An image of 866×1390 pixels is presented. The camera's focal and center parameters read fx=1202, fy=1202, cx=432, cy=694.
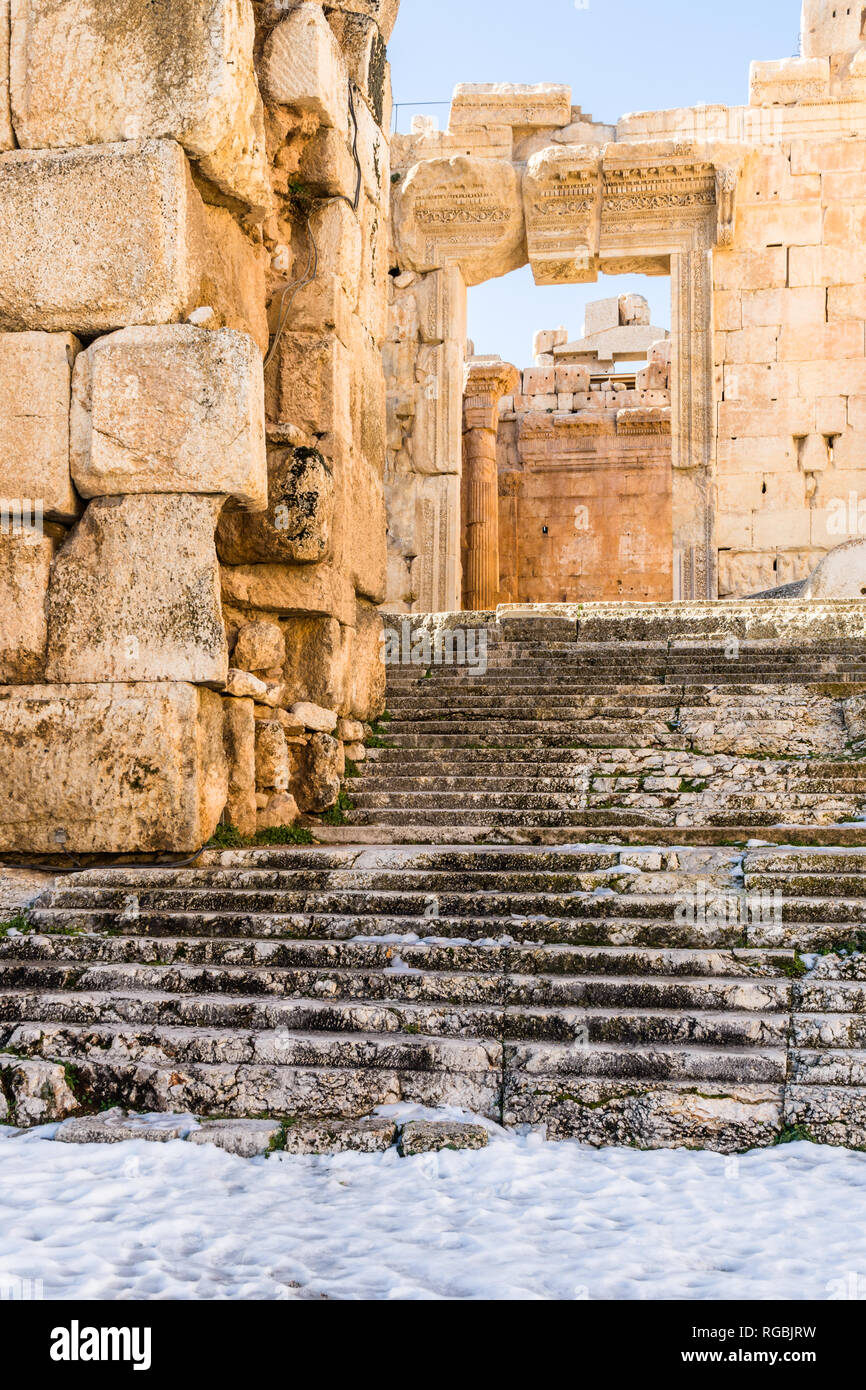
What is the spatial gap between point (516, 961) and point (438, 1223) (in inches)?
49.8

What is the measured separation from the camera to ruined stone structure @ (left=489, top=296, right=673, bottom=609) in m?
20.1

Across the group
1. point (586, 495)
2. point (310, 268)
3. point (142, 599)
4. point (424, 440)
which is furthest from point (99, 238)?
point (586, 495)

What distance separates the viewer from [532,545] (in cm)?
2047

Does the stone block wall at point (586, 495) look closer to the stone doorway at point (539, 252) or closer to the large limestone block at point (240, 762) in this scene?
the stone doorway at point (539, 252)

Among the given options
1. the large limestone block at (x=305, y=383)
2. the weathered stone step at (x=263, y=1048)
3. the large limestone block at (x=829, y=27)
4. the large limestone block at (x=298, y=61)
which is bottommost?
the weathered stone step at (x=263, y=1048)

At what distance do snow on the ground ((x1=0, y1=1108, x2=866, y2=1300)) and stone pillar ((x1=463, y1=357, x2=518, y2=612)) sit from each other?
48.4 ft

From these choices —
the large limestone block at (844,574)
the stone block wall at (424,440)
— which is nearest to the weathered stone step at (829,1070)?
the large limestone block at (844,574)

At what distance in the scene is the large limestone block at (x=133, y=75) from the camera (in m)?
5.25

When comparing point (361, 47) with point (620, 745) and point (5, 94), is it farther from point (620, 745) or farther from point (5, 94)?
point (620, 745)

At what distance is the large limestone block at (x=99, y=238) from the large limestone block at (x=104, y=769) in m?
1.65

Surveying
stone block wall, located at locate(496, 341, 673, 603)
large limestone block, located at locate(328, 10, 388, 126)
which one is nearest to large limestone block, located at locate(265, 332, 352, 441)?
large limestone block, located at locate(328, 10, 388, 126)

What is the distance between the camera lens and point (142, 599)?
5133 mm

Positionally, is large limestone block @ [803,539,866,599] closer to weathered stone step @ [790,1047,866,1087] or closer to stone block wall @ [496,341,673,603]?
weathered stone step @ [790,1047,866,1087]
